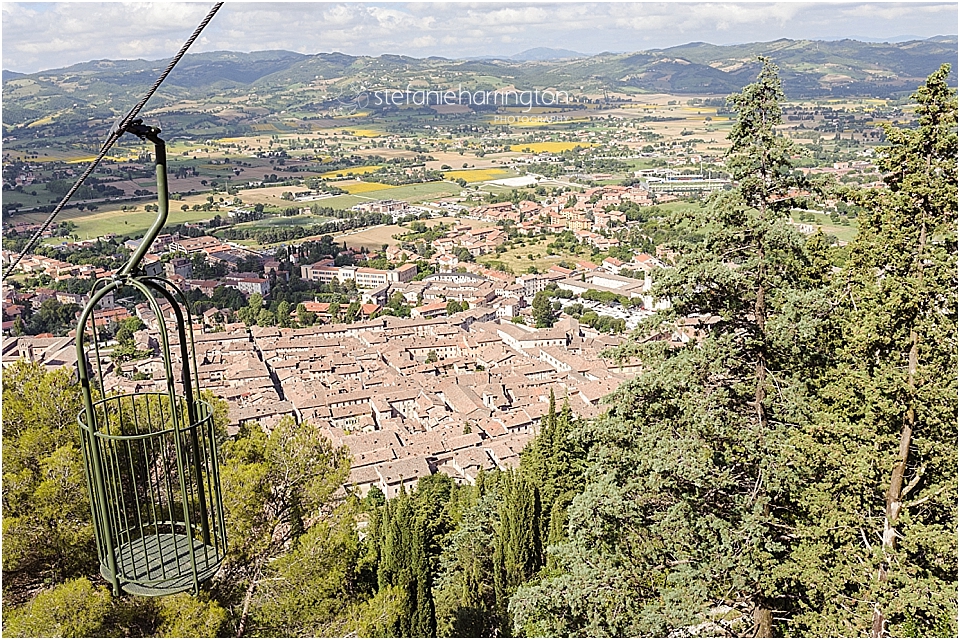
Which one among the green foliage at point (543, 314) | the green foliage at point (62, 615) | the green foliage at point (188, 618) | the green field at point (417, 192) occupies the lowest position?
the green foliage at point (543, 314)

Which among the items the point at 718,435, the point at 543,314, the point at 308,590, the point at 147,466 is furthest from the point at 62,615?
the point at 543,314

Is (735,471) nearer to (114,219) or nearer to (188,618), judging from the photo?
(188,618)

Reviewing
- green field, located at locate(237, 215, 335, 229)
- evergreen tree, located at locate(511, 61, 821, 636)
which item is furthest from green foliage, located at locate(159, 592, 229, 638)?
green field, located at locate(237, 215, 335, 229)

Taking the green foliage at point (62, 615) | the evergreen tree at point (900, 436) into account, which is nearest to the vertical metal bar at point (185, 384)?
the green foliage at point (62, 615)

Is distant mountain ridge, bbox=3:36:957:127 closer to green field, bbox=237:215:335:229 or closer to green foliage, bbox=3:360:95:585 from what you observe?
green field, bbox=237:215:335:229

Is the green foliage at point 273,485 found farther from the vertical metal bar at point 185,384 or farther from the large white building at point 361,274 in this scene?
the large white building at point 361,274

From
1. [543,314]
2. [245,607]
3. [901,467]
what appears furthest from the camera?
[543,314]

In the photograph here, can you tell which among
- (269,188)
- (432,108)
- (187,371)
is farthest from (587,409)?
(432,108)
